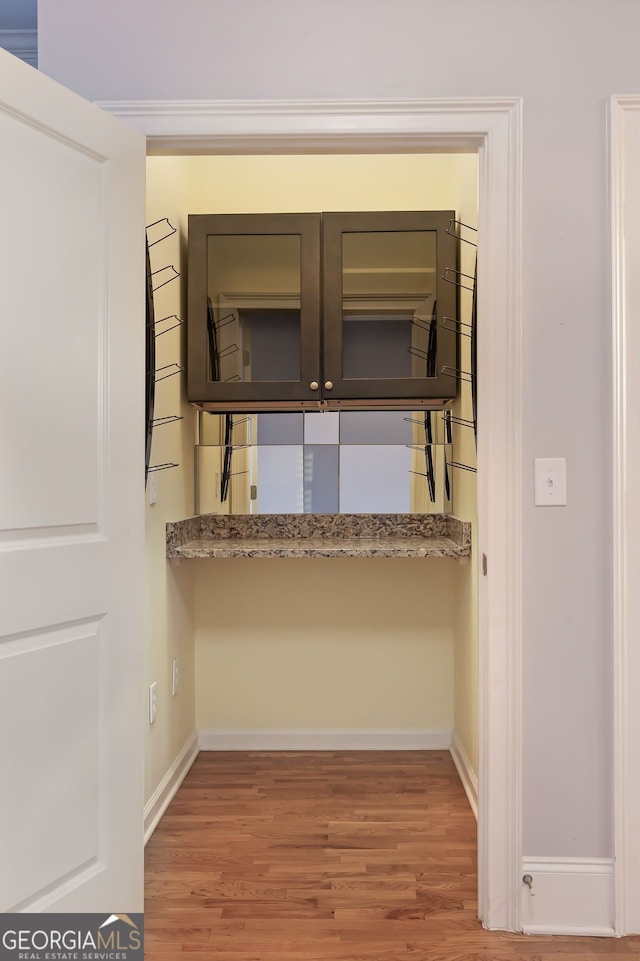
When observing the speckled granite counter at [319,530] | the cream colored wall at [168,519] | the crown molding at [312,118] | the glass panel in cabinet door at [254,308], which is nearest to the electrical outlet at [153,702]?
the cream colored wall at [168,519]

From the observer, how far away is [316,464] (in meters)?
3.13

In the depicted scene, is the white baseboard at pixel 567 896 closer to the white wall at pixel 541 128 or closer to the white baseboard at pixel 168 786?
the white wall at pixel 541 128

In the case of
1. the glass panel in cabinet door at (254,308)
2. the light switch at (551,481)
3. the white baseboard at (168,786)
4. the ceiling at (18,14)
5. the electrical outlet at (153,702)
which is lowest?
the white baseboard at (168,786)

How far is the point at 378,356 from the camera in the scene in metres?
2.88

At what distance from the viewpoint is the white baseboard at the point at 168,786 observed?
7.66 ft

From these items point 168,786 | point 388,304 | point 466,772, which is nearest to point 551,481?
point 388,304

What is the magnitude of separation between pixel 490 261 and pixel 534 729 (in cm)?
122

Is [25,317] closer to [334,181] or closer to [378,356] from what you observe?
[378,356]

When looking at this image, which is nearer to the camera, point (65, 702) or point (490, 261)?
point (65, 702)

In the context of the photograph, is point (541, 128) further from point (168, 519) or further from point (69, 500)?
point (168, 519)

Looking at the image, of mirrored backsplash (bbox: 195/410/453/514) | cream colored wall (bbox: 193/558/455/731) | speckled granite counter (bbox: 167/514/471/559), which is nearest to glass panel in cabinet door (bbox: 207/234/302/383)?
mirrored backsplash (bbox: 195/410/453/514)

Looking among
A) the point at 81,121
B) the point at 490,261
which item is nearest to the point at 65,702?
the point at 81,121

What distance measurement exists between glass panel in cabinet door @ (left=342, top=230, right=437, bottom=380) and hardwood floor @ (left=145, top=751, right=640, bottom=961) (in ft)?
5.38

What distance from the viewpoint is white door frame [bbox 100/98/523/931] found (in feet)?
5.86
